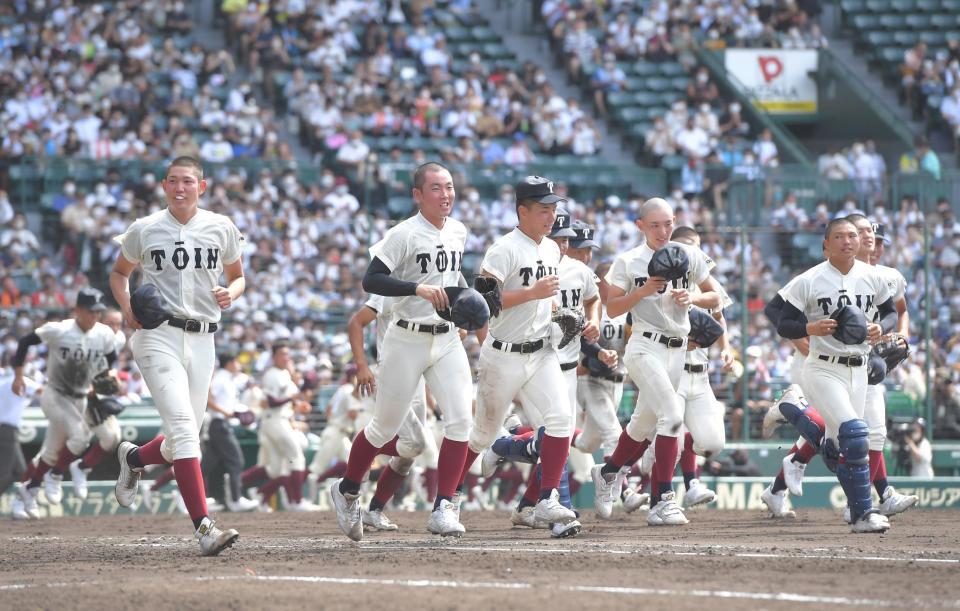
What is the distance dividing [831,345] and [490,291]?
2.55m

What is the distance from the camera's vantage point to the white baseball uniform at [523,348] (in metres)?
9.58

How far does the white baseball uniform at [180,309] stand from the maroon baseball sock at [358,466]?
1.01m

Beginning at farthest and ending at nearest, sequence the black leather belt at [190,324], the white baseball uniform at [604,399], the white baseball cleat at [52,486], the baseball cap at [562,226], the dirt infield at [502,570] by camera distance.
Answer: the white baseball cleat at [52,486] < the white baseball uniform at [604,399] < the baseball cap at [562,226] < the black leather belt at [190,324] < the dirt infield at [502,570]

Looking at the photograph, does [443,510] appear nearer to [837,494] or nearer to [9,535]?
[9,535]

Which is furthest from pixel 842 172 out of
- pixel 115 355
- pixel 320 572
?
pixel 320 572

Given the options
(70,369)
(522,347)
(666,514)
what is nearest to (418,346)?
(522,347)

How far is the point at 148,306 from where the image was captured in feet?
28.2

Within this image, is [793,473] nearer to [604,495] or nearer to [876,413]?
[876,413]

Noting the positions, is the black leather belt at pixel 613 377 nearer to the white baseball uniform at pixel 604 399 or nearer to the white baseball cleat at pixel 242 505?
the white baseball uniform at pixel 604 399

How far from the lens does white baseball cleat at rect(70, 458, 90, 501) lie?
15.3 meters

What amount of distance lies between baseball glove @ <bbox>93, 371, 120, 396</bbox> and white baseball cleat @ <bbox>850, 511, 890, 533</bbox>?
703 centimetres

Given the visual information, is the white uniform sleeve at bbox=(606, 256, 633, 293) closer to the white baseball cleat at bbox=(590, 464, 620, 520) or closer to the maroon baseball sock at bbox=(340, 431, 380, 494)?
the white baseball cleat at bbox=(590, 464, 620, 520)

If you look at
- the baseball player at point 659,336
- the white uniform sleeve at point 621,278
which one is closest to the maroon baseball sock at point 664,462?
the baseball player at point 659,336

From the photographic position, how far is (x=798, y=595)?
6695mm
